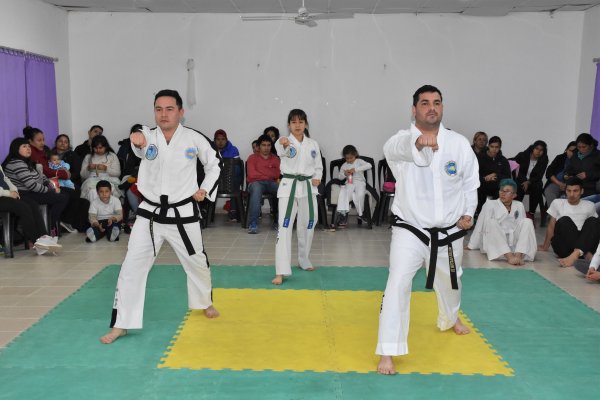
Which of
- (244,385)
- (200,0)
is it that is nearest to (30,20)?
(200,0)

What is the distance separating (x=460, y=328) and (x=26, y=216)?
4347 millimetres

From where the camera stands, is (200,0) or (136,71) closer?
(200,0)

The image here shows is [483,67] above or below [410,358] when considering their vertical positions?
above

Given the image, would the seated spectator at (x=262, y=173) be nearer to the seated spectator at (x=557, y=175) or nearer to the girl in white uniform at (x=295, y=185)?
the girl in white uniform at (x=295, y=185)

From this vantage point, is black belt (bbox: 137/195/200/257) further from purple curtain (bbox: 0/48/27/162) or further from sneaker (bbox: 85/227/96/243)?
purple curtain (bbox: 0/48/27/162)

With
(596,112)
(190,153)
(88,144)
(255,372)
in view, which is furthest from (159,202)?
(596,112)

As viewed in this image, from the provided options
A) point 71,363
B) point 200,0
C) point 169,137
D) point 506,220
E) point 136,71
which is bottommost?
point 71,363

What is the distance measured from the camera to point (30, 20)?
7.59 meters

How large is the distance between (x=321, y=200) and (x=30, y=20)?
14.0 feet

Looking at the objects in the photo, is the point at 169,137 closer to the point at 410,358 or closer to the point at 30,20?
the point at 410,358

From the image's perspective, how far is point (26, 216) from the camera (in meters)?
5.99

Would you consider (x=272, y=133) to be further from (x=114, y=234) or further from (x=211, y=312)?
(x=211, y=312)

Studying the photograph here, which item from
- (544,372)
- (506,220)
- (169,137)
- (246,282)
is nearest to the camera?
(544,372)

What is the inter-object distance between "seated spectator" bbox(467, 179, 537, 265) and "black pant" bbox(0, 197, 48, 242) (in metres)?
4.45
